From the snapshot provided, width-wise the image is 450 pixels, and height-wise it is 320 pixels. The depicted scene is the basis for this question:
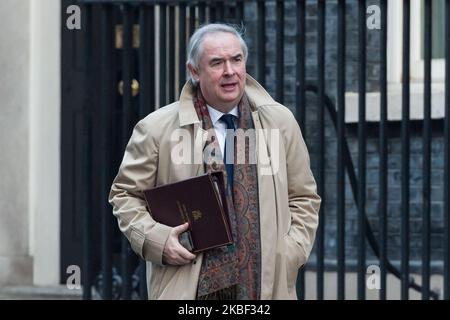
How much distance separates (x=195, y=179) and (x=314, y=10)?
4.92 meters

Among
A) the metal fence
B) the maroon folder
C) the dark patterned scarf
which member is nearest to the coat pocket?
the dark patterned scarf

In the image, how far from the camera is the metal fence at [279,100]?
8.52 meters

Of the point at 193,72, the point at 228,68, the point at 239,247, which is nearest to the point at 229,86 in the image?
the point at 228,68

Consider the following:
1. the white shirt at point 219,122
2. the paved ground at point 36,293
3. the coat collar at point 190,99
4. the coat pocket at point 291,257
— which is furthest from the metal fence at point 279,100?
the white shirt at point 219,122

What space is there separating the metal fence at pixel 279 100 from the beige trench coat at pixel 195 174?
276 cm

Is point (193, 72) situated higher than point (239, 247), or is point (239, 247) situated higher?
point (193, 72)

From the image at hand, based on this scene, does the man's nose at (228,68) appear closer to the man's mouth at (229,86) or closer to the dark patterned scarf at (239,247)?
the man's mouth at (229,86)

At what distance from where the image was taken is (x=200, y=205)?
18.4 ft

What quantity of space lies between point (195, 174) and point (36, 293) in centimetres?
521

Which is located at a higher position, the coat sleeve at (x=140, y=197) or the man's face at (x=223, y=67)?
the man's face at (x=223, y=67)

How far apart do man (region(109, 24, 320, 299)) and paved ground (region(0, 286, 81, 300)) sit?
4.90 m

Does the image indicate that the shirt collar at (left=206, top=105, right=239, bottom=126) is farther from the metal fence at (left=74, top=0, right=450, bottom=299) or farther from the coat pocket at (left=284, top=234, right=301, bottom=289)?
the metal fence at (left=74, top=0, right=450, bottom=299)

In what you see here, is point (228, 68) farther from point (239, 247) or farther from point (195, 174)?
point (239, 247)

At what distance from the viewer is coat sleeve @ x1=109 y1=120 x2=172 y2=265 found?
570 centimetres
